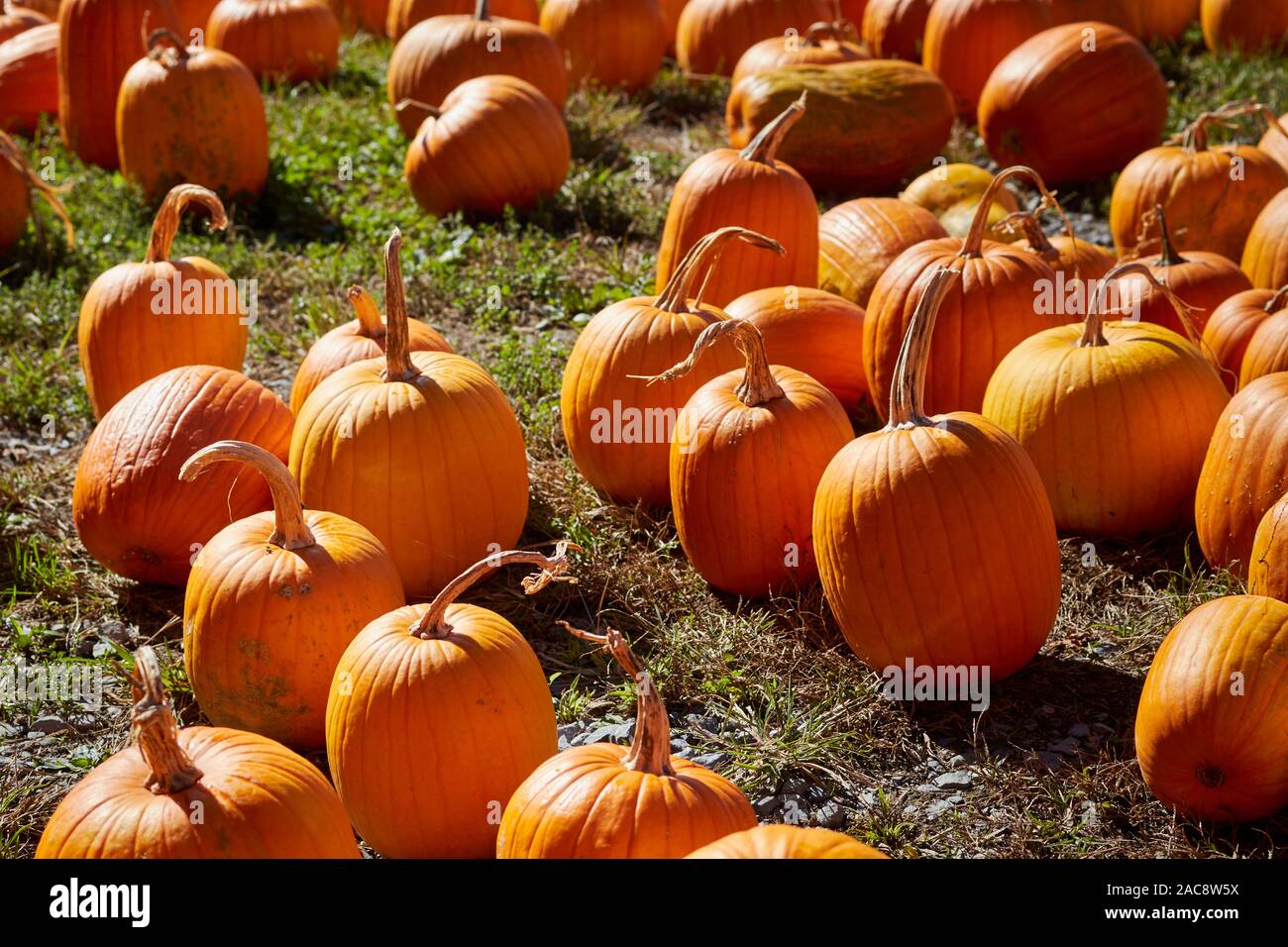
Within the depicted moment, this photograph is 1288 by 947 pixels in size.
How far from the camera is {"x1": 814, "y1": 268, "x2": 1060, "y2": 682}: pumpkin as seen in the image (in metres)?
3.34

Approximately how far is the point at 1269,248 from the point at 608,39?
13.2ft

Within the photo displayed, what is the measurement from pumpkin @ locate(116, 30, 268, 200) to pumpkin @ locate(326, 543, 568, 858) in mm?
4126

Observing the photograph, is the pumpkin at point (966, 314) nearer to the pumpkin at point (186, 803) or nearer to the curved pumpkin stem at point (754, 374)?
the curved pumpkin stem at point (754, 374)

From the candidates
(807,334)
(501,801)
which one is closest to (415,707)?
(501,801)

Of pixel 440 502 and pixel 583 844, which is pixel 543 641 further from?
pixel 583 844

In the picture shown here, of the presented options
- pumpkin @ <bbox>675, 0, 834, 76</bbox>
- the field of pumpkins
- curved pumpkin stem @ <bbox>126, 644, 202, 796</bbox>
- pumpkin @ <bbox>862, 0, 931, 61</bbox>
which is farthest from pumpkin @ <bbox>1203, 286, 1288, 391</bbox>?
pumpkin @ <bbox>675, 0, 834, 76</bbox>

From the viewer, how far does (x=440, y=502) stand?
12.8 ft

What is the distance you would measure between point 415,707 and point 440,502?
3.48 ft

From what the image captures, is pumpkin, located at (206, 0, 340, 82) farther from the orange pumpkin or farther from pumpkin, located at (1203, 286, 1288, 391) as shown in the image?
pumpkin, located at (1203, 286, 1288, 391)

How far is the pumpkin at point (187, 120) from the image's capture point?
20.9ft

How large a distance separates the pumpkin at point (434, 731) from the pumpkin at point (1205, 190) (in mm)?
3792

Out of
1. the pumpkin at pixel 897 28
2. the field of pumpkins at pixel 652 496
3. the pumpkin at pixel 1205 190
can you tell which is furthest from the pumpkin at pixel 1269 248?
the pumpkin at pixel 897 28

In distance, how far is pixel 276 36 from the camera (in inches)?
316

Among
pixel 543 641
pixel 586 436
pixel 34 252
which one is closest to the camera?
pixel 543 641
